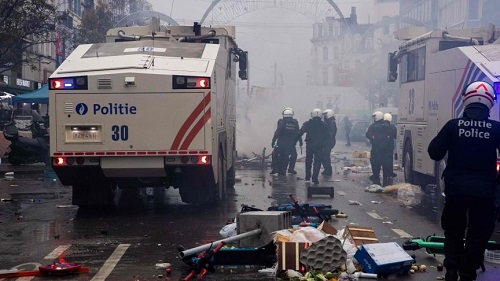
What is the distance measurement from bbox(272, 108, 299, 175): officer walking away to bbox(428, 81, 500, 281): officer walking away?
14750mm

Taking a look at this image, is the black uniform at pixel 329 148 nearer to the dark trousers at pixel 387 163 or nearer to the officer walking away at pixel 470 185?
the dark trousers at pixel 387 163

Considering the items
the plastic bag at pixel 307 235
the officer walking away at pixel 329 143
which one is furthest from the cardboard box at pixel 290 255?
the officer walking away at pixel 329 143

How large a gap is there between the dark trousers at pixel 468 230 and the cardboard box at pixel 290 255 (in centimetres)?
139

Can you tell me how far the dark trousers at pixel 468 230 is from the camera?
730 centimetres

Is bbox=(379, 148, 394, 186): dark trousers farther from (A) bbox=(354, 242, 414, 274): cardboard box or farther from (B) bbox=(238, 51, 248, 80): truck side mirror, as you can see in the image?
(A) bbox=(354, 242, 414, 274): cardboard box

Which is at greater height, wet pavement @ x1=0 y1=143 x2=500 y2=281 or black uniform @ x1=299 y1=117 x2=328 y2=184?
black uniform @ x1=299 y1=117 x2=328 y2=184

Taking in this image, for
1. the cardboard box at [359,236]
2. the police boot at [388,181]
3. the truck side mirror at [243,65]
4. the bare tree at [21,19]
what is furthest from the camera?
the bare tree at [21,19]

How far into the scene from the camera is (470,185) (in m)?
7.26

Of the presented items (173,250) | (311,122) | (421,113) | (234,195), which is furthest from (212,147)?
(311,122)

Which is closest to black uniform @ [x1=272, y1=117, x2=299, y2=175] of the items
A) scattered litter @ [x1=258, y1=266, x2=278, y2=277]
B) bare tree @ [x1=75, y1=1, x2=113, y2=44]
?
scattered litter @ [x1=258, y1=266, x2=278, y2=277]

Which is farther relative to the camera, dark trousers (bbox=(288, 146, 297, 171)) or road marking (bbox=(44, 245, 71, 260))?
dark trousers (bbox=(288, 146, 297, 171))

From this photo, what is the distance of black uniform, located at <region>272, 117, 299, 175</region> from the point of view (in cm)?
2227

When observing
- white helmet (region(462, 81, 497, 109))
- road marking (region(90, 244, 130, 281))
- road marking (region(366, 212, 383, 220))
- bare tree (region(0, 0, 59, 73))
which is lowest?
road marking (region(366, 212, 383, 220))

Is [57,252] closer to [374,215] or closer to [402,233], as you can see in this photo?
[402,233]
